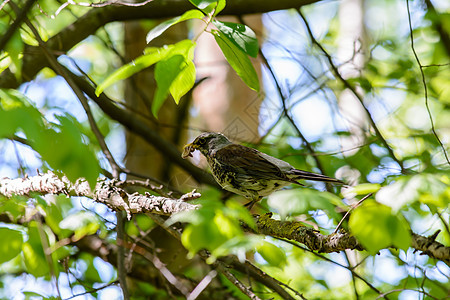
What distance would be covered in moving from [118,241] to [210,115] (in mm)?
4076

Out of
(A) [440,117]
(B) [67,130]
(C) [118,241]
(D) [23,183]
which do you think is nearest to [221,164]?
(C) [118,241]

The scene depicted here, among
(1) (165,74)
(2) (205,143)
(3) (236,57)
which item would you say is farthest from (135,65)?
(2) (205,143)

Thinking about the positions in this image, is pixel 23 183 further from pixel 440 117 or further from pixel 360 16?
pixel 360 16

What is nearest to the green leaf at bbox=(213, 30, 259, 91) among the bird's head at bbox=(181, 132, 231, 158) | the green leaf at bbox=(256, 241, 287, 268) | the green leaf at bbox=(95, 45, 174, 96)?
the green leaf at bbox=(95, 45, 174, 96)

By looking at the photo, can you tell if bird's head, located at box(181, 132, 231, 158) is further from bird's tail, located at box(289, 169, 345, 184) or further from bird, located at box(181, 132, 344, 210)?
bird's tail, located at box(289, 169, 345, 184)

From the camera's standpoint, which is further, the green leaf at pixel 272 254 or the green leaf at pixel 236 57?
the green leaf at pixel 272 254

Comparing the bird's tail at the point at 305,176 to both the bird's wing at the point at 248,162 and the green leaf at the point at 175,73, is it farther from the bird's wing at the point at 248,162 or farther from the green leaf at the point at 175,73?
the green leaf at the point at 175,73

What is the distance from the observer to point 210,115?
740 cm

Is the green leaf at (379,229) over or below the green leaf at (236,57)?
below

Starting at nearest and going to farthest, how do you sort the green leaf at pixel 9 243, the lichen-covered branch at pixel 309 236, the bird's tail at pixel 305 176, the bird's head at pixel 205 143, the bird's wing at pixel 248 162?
the lichen-covered branch at pixel 309 236 → the green leaf at pixel 9 243 → the bird's tail at pixel 305 176 → the bird's wing at pixel 248 162 → the bird's head at pixel 205 143

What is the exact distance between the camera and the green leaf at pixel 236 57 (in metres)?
2.28

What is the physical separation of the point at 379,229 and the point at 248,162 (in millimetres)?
2386

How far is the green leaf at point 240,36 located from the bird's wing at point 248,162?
6.30 feet

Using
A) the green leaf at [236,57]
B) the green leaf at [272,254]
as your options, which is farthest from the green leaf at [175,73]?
the green leaf at [272,254]
